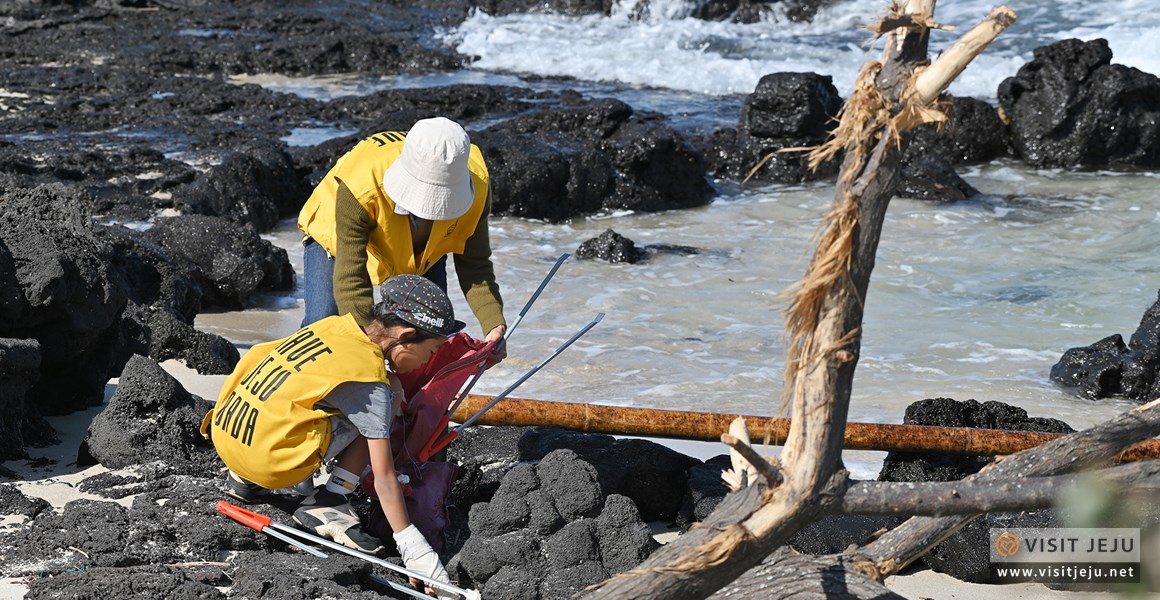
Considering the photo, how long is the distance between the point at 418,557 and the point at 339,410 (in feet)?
1.62

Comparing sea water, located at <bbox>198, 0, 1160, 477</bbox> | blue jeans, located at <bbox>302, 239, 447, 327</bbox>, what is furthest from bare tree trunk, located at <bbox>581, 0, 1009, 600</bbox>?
→ blue jeans, located at <bbox>302, 239, 447, 327</bbox>

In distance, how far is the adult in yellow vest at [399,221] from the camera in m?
3.72

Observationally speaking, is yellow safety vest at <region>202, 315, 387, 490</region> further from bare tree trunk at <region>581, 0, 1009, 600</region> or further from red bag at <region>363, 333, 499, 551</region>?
bare tree trunk at <region>581, 0, 1009, 600</region>

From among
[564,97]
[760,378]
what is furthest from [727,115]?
[760,378]

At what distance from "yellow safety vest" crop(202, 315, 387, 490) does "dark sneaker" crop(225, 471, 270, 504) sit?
0.15 metres

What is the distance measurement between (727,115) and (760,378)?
28.1ft

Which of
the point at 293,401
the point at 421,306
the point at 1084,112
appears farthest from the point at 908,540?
the point at 1084,112

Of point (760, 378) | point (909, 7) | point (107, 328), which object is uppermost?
point (909, 7)

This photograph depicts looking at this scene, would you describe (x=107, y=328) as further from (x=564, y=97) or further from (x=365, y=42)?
(x=365, y=42)

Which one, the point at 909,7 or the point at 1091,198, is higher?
the point at 909,7

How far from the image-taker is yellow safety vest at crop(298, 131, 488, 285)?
3.83 m

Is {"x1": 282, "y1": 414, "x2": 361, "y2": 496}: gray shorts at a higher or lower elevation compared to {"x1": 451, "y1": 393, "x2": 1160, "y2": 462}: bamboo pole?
higher

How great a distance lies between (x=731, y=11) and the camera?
74.0ft

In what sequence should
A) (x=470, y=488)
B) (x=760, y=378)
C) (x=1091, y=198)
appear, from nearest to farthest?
(x=470, y=488) < (x=760, y=378) < (x=1091, y=198)
